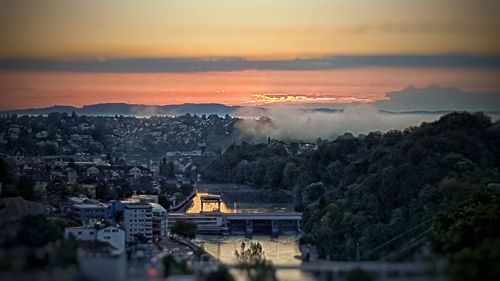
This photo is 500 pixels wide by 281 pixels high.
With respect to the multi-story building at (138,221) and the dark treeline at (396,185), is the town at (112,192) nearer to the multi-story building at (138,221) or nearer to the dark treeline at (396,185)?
the multi-story building at (138,221)

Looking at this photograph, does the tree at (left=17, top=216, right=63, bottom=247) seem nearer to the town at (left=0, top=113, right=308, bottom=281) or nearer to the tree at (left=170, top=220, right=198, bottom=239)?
the town at (left=0, top=113, right=308, bottom=281)

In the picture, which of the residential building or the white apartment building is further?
the white apartment building

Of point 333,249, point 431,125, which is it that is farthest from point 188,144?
point 333,249

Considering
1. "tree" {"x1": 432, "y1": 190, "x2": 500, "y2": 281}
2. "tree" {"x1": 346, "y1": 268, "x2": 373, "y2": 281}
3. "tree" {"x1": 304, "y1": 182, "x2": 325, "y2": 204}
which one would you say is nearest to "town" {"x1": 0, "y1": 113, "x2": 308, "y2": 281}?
→ "tree" {"x1": 304, "y1": 182, "x2": 325, "y2": 204}

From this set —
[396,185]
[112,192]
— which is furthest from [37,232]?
[112,192]

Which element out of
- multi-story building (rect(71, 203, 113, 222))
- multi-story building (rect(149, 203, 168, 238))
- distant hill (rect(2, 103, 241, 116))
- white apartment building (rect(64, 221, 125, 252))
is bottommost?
multi-story building (rect(149, 203, 168, 238))


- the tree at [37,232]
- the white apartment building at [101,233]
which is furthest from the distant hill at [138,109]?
the tree at [37,232]
